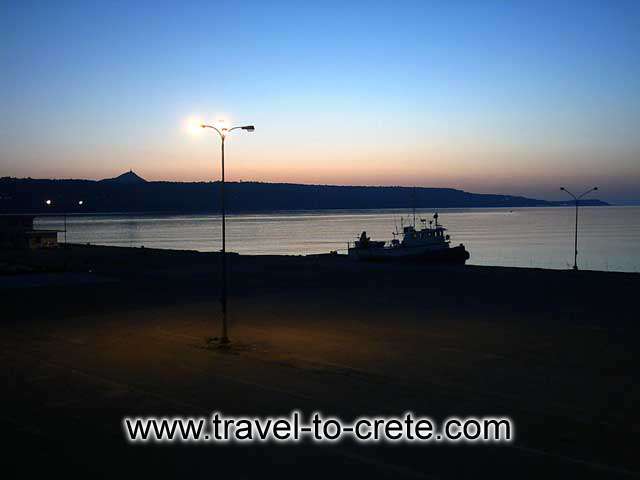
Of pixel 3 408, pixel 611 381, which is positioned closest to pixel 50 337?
pixel 3 408

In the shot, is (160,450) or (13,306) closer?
(160,450)

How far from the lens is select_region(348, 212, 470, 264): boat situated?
63.3 meters

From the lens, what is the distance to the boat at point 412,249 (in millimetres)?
63281

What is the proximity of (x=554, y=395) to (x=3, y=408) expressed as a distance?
493 inches

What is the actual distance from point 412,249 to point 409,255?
1.30 m

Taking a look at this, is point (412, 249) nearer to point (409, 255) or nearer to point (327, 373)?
point (409, 255)

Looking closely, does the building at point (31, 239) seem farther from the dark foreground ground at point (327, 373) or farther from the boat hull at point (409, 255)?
the dark foreground ground at point (327, 373)

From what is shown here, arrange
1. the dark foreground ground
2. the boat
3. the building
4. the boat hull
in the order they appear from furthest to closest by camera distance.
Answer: the building → the boat → the boat hull → the dark foreground ground

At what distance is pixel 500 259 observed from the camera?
90188mm

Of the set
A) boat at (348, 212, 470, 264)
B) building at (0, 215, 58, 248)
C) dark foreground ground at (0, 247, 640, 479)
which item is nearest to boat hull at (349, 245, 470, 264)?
boat at (348, 212, 470, 264)

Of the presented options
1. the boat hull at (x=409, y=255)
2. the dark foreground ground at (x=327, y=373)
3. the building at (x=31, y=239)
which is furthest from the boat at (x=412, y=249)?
the building at (x=31, y=239)

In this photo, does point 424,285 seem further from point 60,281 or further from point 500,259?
point 500,259

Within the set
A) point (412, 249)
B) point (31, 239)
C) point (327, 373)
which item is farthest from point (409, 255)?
point (327, 373)

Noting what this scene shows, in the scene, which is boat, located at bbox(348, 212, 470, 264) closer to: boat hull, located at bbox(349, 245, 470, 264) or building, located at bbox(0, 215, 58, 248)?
boat hull, located at bbox(349, 245, 470, 264)
